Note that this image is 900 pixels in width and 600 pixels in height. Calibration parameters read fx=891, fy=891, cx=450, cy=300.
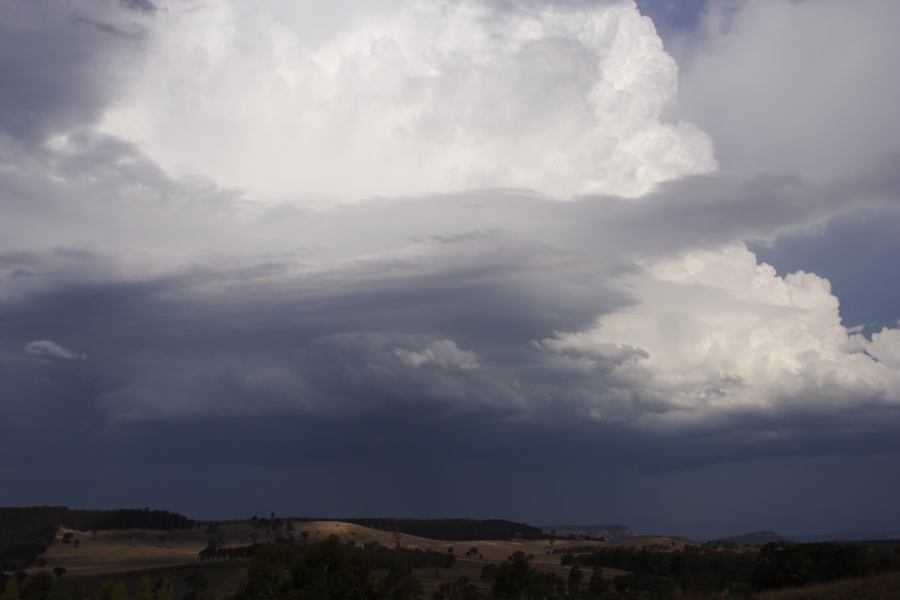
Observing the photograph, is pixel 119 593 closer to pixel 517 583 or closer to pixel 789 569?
pixel 517 583

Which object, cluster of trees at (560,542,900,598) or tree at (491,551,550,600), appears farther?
tree at (491,551,550,600)

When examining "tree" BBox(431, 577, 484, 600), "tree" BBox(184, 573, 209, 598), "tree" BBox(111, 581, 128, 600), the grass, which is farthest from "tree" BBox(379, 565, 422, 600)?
"tree" BBox(184, 573, 209, 598)

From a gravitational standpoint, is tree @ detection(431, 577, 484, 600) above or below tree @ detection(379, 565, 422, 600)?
below

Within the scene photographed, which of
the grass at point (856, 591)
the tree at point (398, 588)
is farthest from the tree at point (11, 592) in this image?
the grass at point (856, 591)

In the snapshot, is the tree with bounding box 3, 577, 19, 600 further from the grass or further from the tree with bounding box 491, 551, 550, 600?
the grass

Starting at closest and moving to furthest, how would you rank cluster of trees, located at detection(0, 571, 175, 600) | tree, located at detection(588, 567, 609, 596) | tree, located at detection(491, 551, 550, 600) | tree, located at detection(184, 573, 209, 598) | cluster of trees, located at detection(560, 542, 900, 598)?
cluster of trees, located at detection(560, 542, 900, 598)
tree, located at detection(491, 551, 550, 600)
cluster of trees, located at detection(0, 571, 175, 600)
tree, located at detection(588, 567, 609, 596)
tree, located at detection(184, 573, 209, 598)

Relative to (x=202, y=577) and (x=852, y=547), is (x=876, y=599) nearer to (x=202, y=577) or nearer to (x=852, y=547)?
(x=852, y=547)

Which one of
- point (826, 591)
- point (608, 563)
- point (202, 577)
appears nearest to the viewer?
point (826, 591)

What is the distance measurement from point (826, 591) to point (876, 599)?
5272 mm

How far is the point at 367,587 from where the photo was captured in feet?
277

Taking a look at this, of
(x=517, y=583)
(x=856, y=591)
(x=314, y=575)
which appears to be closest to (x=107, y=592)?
(x=314, y=575)

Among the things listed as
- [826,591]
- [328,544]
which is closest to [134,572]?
[328,544]

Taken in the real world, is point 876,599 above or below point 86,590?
above

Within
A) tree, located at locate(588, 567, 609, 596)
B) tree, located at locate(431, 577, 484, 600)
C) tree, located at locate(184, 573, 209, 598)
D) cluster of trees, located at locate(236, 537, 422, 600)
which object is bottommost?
tree, located at locate(184, 573, 209, 598)
